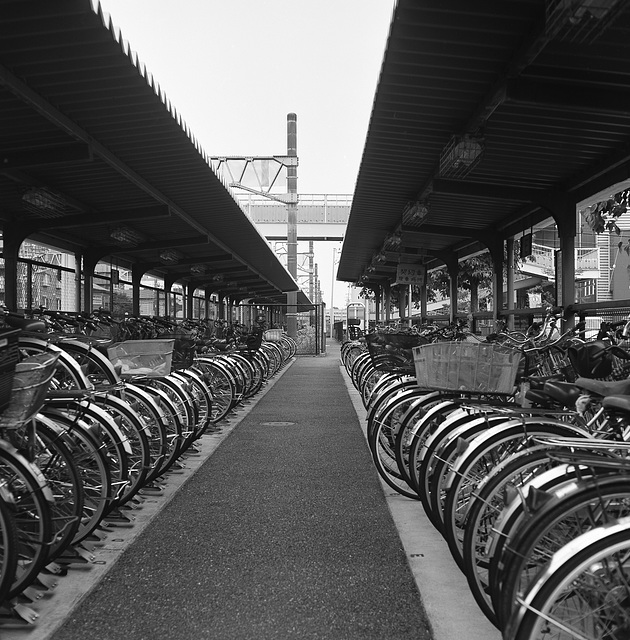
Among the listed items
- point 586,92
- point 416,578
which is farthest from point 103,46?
point 416,578

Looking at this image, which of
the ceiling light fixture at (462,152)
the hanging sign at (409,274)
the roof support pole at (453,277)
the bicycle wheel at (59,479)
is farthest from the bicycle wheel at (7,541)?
the hanging sign at (409,274)

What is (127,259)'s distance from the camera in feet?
55.0

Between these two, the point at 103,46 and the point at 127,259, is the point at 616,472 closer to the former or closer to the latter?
the point at 103,46

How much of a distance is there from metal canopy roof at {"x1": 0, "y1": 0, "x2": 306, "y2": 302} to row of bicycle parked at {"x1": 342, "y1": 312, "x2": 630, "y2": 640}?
3.25m

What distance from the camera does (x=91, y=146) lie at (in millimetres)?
6676

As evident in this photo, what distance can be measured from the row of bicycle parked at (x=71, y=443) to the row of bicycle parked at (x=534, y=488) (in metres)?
1.68

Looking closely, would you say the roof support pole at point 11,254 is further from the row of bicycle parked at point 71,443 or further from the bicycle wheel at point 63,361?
the bicycle wheel at point 63,361

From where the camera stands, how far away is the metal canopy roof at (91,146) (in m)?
4.39

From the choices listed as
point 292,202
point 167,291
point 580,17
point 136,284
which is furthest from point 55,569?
point 292,202

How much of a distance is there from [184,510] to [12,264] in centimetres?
733

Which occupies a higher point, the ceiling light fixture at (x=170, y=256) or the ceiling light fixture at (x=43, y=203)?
the ceiling light fixture at (x=43, y=203)


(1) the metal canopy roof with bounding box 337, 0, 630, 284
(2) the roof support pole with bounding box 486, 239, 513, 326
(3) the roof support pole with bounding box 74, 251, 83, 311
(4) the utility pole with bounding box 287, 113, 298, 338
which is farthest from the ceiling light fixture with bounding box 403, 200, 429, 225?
(4) the utility pole with bounding box 287, 113, 298, 338

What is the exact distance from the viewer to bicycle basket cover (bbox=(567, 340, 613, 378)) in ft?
10.7

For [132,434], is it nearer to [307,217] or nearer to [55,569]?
[55,569]
